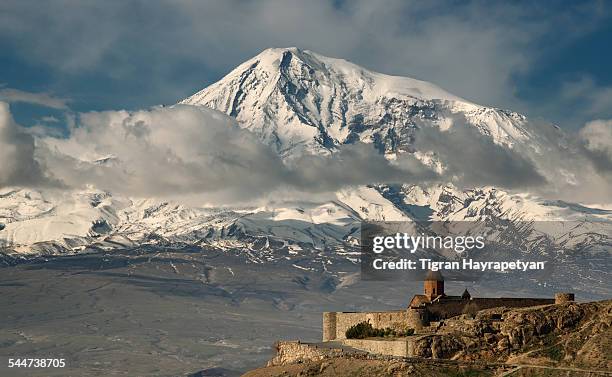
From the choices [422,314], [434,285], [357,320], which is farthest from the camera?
[434,285]

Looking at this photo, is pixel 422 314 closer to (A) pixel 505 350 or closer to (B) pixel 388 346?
(B) pixel 388 346

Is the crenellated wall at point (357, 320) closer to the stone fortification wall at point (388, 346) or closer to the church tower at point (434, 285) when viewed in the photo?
the stone fortification wall at point (388, 346)

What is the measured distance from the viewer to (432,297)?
11394 cm

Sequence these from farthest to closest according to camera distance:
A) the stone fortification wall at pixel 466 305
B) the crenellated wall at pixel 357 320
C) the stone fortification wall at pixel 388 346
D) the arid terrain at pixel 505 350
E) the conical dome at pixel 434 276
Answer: the conical dome at pixel 434 276 → the stone fortification wall at pixel 466 305 → the crenellated wall at pixel 357 320 → the stone fortification wall at pixel 388 346 → the arid terrain at pixel 505 350

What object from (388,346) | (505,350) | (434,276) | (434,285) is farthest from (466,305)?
(434,276)

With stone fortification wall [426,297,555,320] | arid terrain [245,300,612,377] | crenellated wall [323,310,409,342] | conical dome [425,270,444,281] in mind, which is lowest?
arid terrain [245,300,612,377]

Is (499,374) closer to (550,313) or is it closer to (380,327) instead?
(550,313)

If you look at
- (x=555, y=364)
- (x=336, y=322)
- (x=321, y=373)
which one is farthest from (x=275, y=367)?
(x=555, y=364)

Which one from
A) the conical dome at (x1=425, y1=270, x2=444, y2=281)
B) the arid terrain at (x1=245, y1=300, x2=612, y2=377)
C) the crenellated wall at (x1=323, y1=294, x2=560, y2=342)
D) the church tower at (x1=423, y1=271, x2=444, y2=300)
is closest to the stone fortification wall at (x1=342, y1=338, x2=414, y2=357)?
the arid terrain at (x1=245, y1=300, x2=612, y2=377)

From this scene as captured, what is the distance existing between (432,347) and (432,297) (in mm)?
28638

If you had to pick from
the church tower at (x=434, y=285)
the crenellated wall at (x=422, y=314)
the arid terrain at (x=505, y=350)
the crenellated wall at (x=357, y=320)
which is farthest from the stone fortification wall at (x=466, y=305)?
the church tower at (x=434, y=285)

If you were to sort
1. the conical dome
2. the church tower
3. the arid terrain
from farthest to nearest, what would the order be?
the conical dome → the church tower → the arid terrain

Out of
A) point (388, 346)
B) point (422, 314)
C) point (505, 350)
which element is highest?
point (422, 314)

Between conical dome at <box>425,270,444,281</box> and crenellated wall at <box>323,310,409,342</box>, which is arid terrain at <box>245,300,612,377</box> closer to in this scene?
crenellated wall at <box>323,310,409,342</box>
